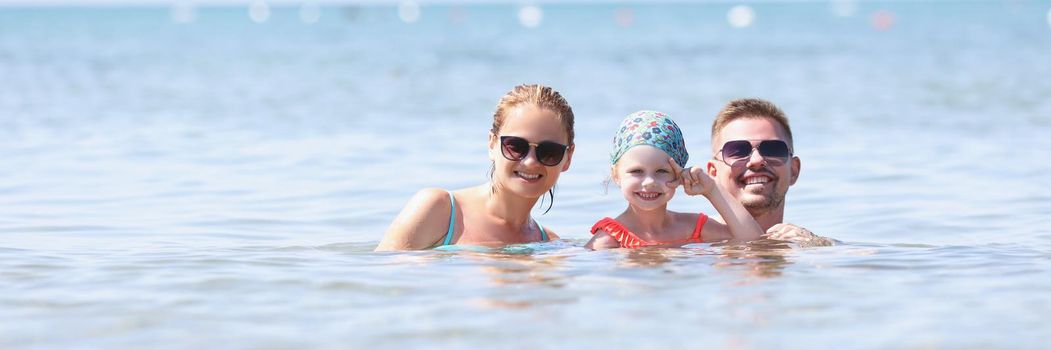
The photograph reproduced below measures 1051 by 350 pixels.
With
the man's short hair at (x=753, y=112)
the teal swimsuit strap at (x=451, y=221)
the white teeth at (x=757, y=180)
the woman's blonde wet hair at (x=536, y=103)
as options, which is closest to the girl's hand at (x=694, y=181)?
the white teeth at (x=757, y=180)

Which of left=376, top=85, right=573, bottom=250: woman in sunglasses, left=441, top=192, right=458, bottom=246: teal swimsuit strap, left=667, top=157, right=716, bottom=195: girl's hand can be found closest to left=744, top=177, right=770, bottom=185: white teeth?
left=667, top=157, right=716, bottom=195: girl's hand

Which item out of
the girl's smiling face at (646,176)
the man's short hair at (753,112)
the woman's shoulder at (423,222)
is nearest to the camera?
the girl's smiling face at (646,176)

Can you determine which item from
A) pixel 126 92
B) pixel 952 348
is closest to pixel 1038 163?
pixel 952 348

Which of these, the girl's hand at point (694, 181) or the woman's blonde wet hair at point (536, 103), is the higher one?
the woman's blonde wet hair at point (536, 103)

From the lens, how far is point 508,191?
270 inches

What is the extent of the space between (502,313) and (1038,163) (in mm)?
8582

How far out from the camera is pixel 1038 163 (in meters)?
12.4

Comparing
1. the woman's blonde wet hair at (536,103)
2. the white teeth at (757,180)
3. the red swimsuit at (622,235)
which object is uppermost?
the woman's blonde wet hair at (536,103)

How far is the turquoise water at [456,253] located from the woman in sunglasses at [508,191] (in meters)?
0.17

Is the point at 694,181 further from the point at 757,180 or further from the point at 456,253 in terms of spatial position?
the point at 456,253

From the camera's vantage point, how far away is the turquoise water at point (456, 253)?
5.14 meters

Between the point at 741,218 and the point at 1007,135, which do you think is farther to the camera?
the point at 1007,135

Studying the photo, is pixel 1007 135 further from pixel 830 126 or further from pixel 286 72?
pixel 286 72

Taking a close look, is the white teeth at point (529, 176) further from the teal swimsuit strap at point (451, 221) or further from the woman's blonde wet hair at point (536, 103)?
the teal swimsuit strap at point (451, 221)
